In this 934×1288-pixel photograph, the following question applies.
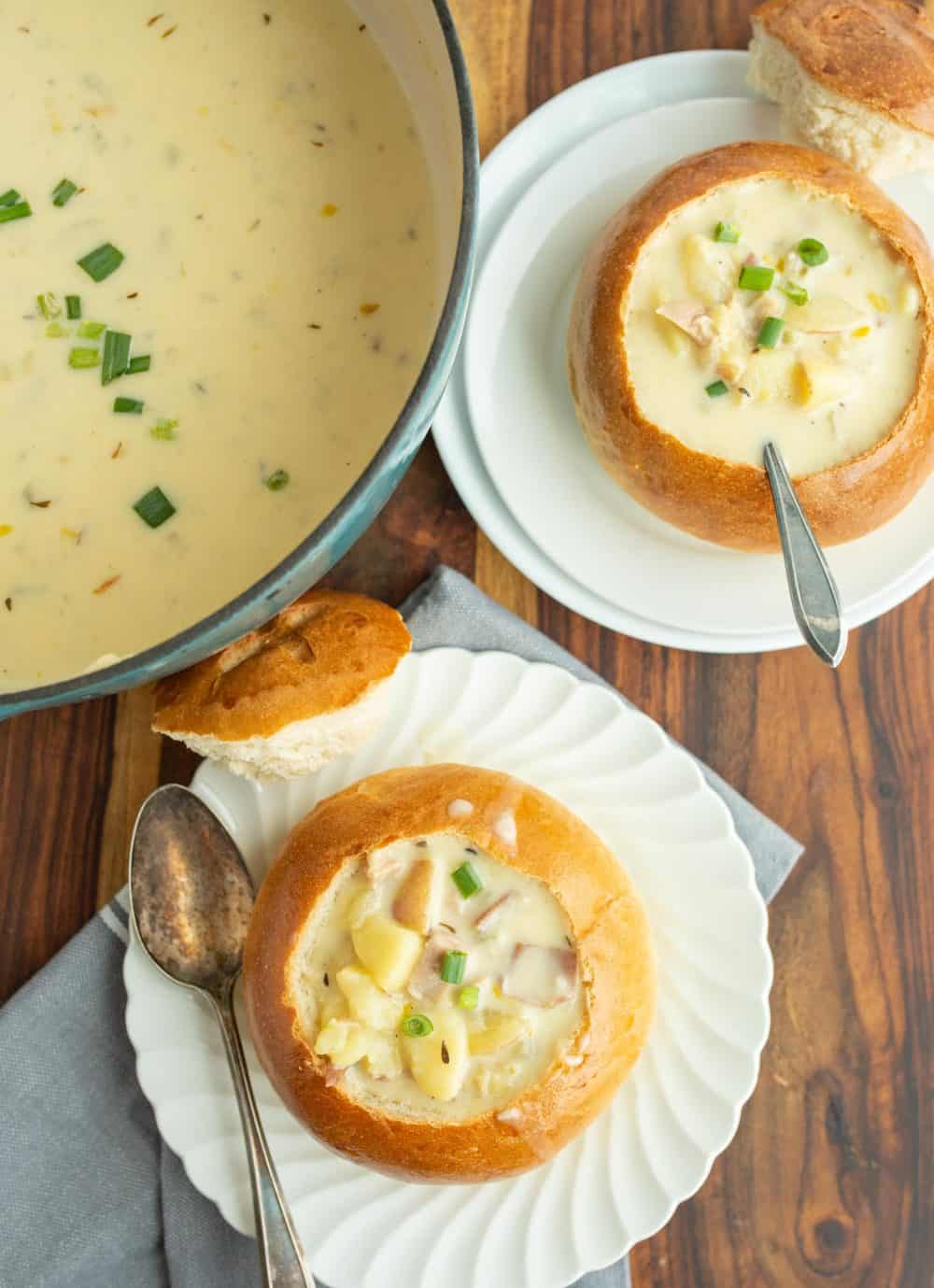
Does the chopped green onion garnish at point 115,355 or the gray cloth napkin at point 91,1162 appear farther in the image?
the gray cloth napkin at point 91,1162

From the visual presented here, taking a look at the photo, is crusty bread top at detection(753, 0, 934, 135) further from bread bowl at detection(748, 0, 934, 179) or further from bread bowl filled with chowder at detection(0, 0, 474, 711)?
bread bowl filled with chowder at detection(0, 0, 474, 711)

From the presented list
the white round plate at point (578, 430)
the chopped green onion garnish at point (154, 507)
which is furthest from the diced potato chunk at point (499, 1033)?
the chopped green onion garnish at point (154, 507)

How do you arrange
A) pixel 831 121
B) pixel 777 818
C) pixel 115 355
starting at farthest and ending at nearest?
1. pixel 777 818
2. pixel 831 121
3. pixel 115 355

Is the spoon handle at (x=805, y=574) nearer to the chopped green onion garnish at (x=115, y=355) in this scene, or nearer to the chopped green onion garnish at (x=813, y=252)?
the chopped green onion garnish at (x=813, y=252)

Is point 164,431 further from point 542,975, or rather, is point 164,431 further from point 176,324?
point 542,975

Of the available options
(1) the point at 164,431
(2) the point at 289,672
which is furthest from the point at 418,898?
(1) the point at 164,431

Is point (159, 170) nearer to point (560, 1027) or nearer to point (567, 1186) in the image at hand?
point (560, 1027)
